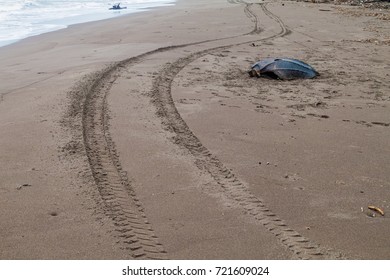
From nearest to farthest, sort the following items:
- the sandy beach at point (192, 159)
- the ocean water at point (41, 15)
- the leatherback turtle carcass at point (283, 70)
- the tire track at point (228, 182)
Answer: the tire track at point (228, 182) < the sandy beach at point (192, 159) < the leatherback turtle carcass at point (283, 70) < the ocean water at point (41, 15)

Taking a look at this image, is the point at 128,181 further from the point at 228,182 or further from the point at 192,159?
the point at 228,182

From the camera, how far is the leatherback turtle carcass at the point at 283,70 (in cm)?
795

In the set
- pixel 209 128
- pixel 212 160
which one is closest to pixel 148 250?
pixel 212 160

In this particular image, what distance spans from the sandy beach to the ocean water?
19.8 ft

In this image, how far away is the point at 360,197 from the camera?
3939mm

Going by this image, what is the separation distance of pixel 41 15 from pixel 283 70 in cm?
1593

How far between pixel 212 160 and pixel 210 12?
16778mm

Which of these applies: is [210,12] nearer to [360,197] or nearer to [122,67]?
[122,67]

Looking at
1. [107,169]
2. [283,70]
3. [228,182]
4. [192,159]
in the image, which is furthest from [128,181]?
[283,70]

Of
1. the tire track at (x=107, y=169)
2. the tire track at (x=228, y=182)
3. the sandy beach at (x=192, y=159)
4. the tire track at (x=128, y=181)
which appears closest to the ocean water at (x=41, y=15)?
the sandy beach at (x=192, y=159)

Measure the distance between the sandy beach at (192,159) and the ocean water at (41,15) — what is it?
6.03 meters

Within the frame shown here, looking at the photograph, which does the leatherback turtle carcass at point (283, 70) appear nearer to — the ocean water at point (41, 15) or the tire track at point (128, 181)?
the tire track at point (128, 181)

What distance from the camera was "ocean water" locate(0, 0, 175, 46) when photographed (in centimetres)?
1518

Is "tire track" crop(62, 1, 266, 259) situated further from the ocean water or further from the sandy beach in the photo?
the ocean water
